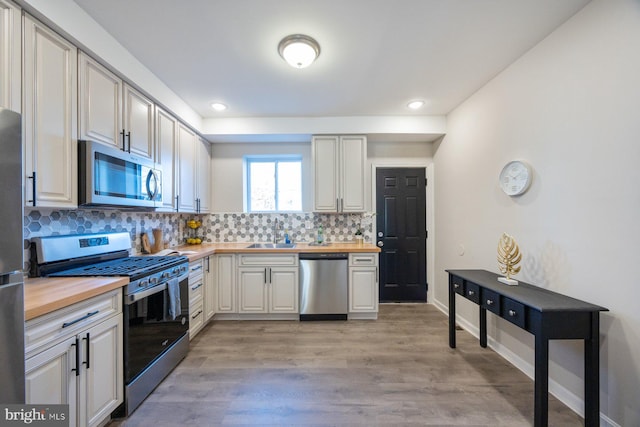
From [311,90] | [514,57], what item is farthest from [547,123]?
[311,90]

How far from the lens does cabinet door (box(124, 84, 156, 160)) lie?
81.7 inches

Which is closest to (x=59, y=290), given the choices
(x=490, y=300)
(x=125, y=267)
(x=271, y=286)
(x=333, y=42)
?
(x=125, y=267)

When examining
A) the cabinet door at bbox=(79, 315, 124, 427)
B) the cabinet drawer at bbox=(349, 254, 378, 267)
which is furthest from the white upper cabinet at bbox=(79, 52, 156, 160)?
the cabinet drawer at bbox=(349, 254, 378, 267)

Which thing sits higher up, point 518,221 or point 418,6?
point 418,6

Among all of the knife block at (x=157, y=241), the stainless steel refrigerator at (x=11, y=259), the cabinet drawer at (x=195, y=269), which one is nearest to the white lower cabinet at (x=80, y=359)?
the stainless steel refrigerator at (x=11, y=259)

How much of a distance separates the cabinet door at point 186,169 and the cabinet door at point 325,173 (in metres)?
1.56

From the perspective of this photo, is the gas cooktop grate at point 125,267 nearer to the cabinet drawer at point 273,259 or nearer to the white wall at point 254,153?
→ the cabinet drawer at point 273,259

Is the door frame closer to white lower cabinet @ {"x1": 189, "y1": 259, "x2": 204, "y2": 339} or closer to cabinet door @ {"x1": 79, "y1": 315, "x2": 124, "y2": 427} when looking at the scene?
white lower cabinet @ {"x1": 189, "y1": 259, "x2": 204, "y2": 339}

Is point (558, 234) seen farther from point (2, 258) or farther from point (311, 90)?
point (2, 258)

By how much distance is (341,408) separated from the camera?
67.4 inches

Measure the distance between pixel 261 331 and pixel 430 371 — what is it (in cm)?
179

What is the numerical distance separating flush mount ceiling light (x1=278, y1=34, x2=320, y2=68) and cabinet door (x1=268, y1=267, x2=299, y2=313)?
2.23 meters

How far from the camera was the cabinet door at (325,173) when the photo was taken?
341cm

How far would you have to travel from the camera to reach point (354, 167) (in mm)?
3416
